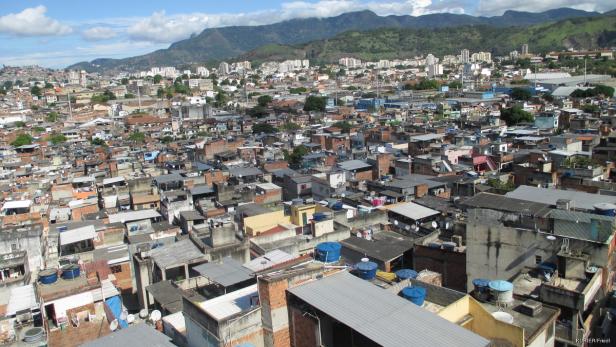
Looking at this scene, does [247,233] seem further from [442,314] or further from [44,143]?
[44,143]

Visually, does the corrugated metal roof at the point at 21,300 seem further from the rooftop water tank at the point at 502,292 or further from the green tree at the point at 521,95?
the green tree at the point at 521,95

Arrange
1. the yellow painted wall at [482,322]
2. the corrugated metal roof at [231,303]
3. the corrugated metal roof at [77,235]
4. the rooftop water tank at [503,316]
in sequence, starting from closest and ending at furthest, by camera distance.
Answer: the yellow painted wall at [482,322] → the rooftop water tank at [503,316] → the corrugated metal roof at [231,303] → the corrugated metal roof at [77,235]

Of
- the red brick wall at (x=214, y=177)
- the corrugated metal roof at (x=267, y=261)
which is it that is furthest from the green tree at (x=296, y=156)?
the corrugated metal roof at (x=267, y=261)

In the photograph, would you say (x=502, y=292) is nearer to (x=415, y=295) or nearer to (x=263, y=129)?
(x=415, y=295)

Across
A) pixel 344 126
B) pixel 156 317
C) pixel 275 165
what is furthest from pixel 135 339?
pixel 344 126

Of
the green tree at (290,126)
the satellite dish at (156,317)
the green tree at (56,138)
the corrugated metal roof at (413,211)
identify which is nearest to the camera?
the satellite dish at (156,317)
